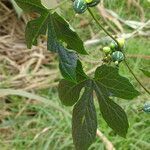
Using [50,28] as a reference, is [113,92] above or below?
below

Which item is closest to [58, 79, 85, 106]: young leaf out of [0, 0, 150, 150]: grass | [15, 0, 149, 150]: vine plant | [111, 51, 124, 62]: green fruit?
[15, 0, 149, 150]: vine plant

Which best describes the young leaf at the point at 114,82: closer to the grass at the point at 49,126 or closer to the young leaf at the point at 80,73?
the young leaf at the point at 80,73

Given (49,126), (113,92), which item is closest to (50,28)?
(113,92)

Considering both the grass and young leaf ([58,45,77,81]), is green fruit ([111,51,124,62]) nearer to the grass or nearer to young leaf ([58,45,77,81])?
young leaf ([58,45,77,81])

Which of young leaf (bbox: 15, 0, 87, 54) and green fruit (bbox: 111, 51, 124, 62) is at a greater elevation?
young leaf (bbox: 15, 0, 87, 54)

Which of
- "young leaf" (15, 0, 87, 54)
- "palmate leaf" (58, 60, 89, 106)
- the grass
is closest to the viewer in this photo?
"young leaf" (15, 0, 87, 54)

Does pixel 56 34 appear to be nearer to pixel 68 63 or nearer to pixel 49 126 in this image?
pixel 68 63

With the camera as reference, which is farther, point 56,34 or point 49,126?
point 49,126

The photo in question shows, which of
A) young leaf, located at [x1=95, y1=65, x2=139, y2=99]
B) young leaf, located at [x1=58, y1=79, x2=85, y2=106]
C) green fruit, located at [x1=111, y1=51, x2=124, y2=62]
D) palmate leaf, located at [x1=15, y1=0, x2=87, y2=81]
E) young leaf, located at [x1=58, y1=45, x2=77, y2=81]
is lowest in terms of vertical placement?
young leaf, located at [x1=58, y1=79, x2=85, y2=106]

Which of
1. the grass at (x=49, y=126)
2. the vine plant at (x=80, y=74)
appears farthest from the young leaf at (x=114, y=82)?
the grass at (x=49, y=126)
